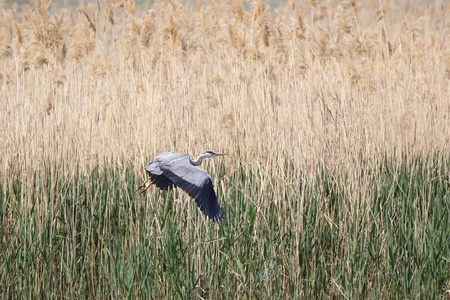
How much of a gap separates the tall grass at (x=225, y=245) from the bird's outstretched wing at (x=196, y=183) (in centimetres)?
52

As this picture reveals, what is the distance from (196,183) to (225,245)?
0.84 meters

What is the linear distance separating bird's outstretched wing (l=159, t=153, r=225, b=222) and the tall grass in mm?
518

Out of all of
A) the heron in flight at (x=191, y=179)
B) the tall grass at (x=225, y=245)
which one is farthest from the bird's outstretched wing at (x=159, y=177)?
the tall grass at (x=225, y=245)

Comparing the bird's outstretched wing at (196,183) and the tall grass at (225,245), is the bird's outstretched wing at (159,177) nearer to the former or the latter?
the bird's outstretched wing at (196,183)

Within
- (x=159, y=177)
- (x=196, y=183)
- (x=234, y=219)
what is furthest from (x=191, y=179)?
(x=234, y=219)

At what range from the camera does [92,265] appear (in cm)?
327

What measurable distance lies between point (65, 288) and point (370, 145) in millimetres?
2031

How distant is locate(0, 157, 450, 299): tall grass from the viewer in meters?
3.08

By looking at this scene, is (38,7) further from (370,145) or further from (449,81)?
(449,81)

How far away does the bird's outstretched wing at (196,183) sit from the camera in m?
2.44

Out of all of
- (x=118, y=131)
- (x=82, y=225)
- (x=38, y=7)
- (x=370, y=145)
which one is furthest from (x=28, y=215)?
(x=370, y=145)

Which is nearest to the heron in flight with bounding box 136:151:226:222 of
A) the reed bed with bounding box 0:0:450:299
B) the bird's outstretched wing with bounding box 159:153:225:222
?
the bird's outstretched wing with bounding box 159:153:225:222

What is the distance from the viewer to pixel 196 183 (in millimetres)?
2447

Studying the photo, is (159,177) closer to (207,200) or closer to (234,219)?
(207,200)
